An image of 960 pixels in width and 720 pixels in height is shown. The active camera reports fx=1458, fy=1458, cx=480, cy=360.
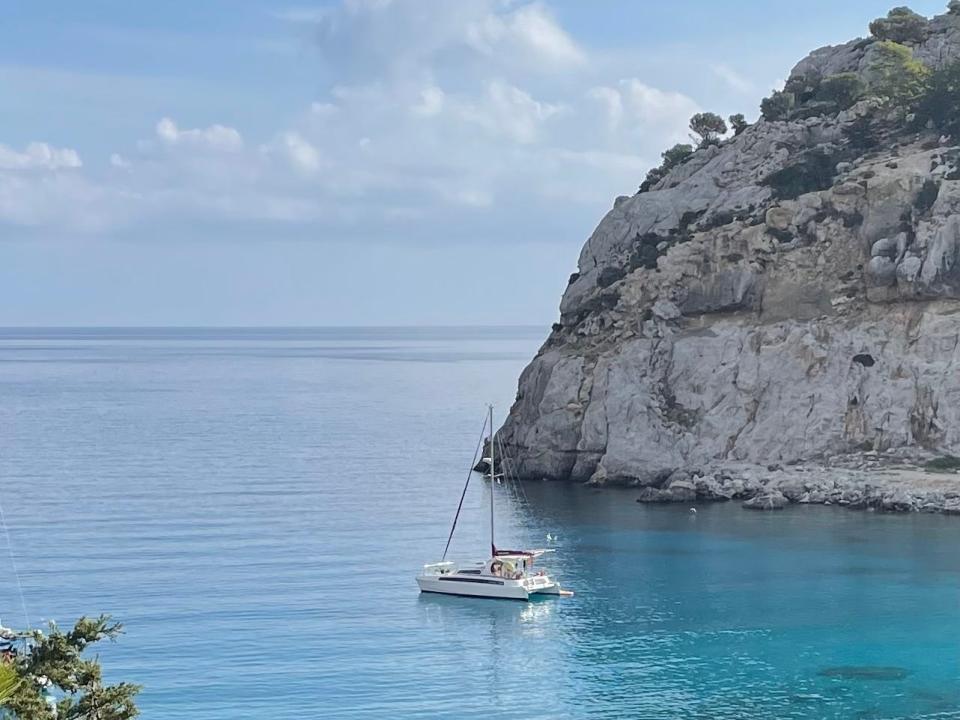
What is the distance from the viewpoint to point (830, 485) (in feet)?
225

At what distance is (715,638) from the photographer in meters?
44.8

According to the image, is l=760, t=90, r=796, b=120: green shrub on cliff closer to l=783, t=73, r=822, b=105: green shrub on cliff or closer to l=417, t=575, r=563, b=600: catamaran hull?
l=783, t=73, r=822, b=105: green shrub on cliff

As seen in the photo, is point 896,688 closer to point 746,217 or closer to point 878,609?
point 878,609

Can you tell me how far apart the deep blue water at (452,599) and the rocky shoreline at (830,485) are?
4.75 feet

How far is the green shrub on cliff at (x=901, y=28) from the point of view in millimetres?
101188

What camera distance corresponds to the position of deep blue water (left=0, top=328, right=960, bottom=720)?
39188 millimetres

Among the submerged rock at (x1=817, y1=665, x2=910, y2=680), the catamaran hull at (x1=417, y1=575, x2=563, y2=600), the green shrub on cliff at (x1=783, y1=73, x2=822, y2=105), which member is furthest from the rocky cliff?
the submerged rock at (x1=817, y1=665, x2=910, y2=680)

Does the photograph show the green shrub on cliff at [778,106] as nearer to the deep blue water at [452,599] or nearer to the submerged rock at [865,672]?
the deep blue water at [452,599]

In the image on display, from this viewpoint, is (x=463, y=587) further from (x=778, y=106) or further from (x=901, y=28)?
(x=901, y=28)

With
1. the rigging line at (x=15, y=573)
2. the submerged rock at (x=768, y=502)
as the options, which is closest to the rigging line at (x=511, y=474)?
the submerged rock at (x=768, y=502)

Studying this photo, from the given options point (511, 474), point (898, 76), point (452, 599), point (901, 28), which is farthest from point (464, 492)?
point (901, 28)

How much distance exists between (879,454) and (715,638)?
28.9 metres

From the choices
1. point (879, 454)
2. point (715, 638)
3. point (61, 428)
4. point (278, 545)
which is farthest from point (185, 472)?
point (715, 638)

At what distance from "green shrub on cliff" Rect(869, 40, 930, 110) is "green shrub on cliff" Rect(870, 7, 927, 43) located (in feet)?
9.68
